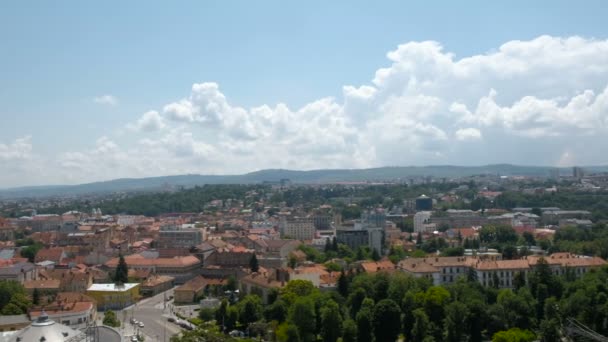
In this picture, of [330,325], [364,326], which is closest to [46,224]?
[330,325]

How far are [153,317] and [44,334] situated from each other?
12.7m

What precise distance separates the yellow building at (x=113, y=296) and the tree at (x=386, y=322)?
54.7 ft

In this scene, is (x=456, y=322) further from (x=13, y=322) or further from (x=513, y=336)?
(x=13, y=322)

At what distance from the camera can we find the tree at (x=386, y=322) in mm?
29531

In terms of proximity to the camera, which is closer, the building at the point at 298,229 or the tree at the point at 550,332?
the tree at the point at 550,332

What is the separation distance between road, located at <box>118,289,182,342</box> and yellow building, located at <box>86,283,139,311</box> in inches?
22.3

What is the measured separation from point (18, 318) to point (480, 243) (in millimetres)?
38543

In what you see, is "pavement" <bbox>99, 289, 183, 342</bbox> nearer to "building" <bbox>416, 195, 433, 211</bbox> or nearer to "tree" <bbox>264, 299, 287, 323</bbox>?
"tree" <bbox>264, 299, 287, 323</bbox>

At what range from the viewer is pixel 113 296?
4006cm

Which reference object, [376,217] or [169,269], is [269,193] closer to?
[376,217]

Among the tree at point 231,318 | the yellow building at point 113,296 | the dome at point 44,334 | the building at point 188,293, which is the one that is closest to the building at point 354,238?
the building at point 188,293

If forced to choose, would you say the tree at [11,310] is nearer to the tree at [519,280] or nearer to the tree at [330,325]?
the tree at [330,325]

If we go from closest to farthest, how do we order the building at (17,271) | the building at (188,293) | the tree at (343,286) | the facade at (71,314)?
the facade at (71,314)
the tree at (343,286)
the building at (188,293)
the building at (17,271)

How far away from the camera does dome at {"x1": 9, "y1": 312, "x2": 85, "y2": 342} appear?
77.8ft
